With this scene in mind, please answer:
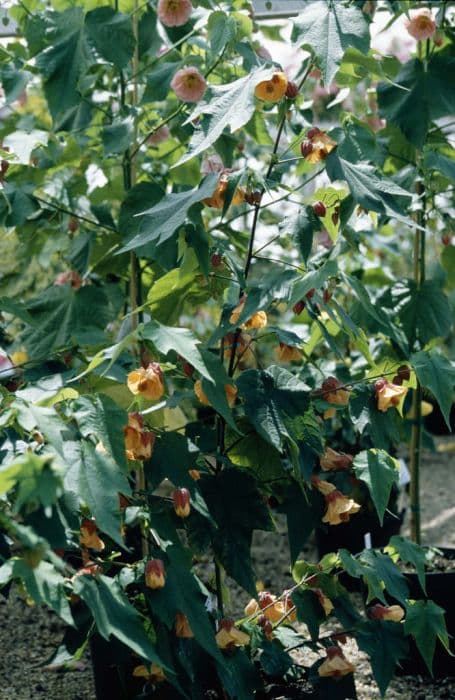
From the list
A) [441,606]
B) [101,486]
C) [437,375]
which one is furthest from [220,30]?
[441,606]

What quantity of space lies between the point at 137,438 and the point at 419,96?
996mm

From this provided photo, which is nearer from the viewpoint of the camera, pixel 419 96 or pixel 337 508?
pixel 337 508

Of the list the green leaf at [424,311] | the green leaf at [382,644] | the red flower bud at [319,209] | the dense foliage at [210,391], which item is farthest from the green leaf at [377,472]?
the green leaf at [424,311]

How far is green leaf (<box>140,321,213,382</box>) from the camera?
1.13 meters

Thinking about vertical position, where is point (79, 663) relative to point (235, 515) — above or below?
below

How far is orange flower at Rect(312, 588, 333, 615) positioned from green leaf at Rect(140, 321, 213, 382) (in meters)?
0.44

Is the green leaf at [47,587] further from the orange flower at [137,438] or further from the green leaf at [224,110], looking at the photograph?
the green leaf at [224,110]

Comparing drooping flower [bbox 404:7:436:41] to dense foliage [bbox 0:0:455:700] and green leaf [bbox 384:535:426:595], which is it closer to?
dense foliage [bbox 0:0:455:700]

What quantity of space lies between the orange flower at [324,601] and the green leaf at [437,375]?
0.33 meters

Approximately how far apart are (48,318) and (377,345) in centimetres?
73

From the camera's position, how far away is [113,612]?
1.17 m

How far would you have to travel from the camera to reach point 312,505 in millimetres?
1418

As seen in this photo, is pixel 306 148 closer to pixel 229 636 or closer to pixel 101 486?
pixel 101 486

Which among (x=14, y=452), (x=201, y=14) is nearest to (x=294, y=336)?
(x=14, y=452)
